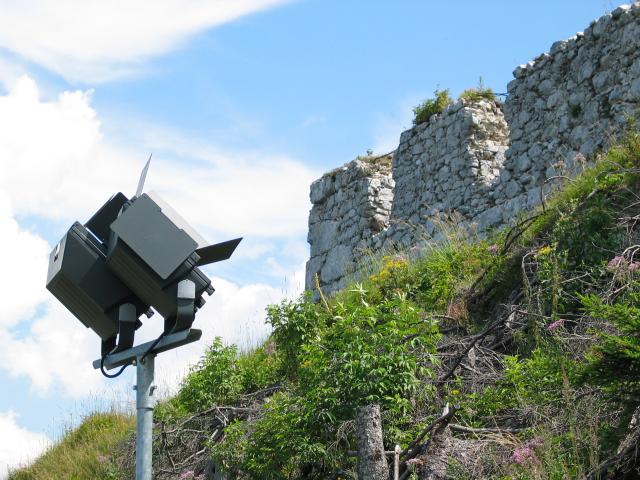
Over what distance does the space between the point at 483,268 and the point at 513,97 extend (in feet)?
14.0

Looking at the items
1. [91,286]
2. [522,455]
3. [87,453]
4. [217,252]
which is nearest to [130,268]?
[91,286]

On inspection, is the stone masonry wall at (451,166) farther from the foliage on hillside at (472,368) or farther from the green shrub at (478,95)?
the foliage on hillside at (472,368)

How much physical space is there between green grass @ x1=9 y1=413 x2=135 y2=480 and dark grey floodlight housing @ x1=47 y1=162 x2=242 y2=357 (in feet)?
16.8

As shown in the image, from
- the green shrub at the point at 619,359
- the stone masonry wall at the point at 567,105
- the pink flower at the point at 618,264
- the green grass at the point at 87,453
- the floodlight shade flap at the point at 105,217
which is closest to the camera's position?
the green shrub at the point at 619,359

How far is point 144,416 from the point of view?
427 cm

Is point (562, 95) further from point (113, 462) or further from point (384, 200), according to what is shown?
point (113, 462)

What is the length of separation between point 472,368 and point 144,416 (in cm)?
309

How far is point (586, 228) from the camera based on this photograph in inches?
292

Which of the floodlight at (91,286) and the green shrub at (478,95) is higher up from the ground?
the green shrub at (478,95)

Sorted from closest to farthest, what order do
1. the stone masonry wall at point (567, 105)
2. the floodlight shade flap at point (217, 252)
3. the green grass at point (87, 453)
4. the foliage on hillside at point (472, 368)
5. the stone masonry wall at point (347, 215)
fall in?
1. the floodlight shade flap at point (217, 252)
2. the foliage on hillside at point (472, 368)
3. the green grass at point (87, 453)
4. the stone masonry wall at point (567, 105)
5. the stone masonry wall at point (347, 215)

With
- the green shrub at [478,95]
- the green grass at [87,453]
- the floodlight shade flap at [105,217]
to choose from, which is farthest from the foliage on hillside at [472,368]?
the green shrub at [478,95]

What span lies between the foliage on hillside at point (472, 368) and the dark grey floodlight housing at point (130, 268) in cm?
180

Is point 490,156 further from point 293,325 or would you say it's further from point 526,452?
point 526,452

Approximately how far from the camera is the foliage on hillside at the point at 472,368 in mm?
4699
